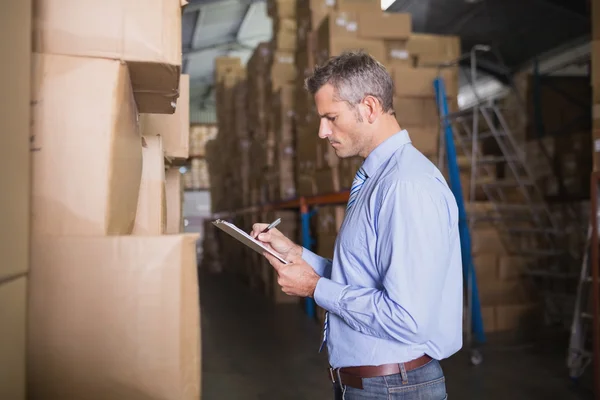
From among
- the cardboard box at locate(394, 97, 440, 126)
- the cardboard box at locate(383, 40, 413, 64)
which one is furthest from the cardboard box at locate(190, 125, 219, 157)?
the cardboard box at locate(394, 97, 440, 126)

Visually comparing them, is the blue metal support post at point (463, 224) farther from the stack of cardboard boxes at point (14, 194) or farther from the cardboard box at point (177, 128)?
the stack of cardboard boxes at point (14, 194)

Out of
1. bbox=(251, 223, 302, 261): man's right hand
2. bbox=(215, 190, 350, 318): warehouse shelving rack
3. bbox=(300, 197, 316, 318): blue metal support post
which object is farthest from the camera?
bbox=(300, 197, 316, 318): blue metal support post

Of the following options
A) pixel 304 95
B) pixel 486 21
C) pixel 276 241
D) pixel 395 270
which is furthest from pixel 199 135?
pixel 395 270

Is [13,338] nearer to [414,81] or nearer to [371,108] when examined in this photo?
[371,108]

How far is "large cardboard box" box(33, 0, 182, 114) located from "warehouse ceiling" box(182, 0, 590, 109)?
4.45 m

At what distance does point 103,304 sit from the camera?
1055mm

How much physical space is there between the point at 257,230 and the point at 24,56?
0.88 metres

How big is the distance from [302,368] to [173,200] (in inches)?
89.9

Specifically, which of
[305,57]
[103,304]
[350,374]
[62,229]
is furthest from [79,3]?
[305,57]

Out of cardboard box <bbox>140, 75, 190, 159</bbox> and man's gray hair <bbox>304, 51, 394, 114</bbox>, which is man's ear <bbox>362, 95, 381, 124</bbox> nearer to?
man's gray hair <bbox>304, 51, 394, 114</bbox>

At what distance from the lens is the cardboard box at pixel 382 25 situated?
485 centimetres

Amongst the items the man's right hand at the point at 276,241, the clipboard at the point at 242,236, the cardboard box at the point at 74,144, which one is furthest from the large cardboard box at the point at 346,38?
the cardboard box at the point at 74,144

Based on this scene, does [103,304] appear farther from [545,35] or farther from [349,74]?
[545,35]

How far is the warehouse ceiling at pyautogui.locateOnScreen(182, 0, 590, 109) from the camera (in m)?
7.75
